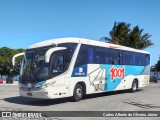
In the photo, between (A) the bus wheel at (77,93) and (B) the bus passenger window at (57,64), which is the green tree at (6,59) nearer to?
(A) the bus wheel at (77,93)

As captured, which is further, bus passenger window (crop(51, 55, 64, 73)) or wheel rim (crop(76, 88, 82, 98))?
wheel rim (crop(76, 88, 82, 98))

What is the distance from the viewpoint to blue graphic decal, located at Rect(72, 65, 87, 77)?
15.9 meters

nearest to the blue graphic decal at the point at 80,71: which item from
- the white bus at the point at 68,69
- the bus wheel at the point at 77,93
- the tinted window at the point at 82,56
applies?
the white bus at the point at 68,69

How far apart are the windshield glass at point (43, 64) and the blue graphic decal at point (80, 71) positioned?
2.31 feet

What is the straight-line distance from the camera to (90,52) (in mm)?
17359

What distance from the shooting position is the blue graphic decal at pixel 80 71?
15.9 m

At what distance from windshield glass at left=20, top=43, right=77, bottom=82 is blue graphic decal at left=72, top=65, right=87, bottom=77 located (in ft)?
2.31

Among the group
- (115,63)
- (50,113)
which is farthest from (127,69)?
(50,113)

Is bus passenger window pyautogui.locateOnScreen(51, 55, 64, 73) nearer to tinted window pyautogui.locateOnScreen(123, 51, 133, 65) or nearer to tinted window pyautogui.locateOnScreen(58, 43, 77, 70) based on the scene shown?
tinted window pyautogui.locateOnScreen(58, 43, 77, 70)

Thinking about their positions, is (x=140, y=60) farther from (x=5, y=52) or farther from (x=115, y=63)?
(x=5, y=52)

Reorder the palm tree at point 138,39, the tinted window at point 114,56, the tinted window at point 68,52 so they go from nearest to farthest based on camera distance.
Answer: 1. the tinted window at point 68,52
2. the tinted window at point 114,56
3. the palm tree at point 138,39

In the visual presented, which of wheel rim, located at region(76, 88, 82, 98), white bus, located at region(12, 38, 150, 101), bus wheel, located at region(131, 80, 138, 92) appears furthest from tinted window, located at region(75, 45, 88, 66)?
bus wheel, located at region(131, 80, 138, 92)

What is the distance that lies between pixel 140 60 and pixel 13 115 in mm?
14288

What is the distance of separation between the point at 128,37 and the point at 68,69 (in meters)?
33.2
